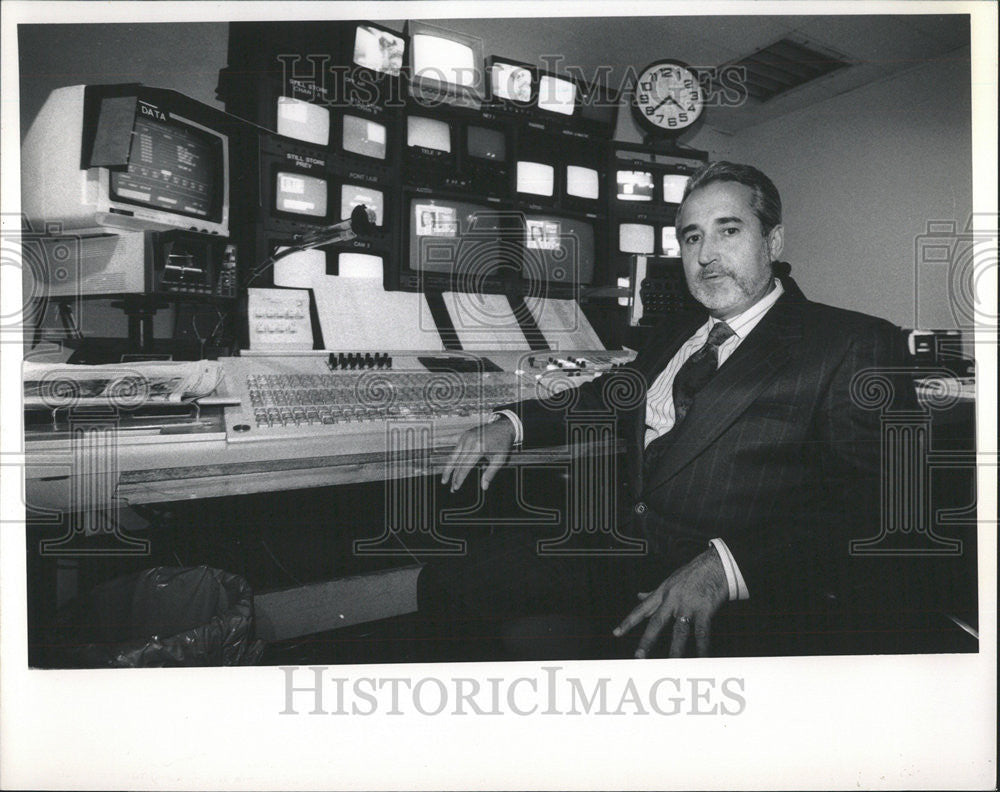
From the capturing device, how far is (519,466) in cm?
153

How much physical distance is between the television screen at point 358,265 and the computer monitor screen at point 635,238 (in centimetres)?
68

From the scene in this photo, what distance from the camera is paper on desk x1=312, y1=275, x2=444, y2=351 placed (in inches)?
69.9

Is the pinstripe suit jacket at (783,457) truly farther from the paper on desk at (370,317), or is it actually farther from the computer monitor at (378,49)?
the computer monitor at (378,49)

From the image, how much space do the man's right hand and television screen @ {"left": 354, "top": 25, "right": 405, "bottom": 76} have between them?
3.16ft

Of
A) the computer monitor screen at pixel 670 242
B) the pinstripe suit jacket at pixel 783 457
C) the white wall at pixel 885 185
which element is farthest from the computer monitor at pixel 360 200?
the pinstripe suit jacket at pixel 783 457

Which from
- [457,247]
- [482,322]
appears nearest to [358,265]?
[457,247]

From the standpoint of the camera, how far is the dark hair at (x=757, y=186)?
153 cm

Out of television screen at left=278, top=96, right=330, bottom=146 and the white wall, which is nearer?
the white wall

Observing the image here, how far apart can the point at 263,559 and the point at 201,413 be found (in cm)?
63

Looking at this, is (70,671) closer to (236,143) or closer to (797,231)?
(236,143)

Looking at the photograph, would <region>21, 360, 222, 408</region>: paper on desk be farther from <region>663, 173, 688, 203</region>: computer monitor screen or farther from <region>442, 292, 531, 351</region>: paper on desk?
<region>663, 173, 688, 203</region>: computer monitor screen

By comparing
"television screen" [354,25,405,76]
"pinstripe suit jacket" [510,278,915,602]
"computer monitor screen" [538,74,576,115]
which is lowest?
"pinstripe suit jacket" [510,278,915,602]

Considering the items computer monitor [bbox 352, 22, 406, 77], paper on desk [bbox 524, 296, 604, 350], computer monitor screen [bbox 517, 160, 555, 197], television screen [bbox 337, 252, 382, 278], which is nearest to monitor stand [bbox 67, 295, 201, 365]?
television screen [bbox 337, 252, 382, 278]

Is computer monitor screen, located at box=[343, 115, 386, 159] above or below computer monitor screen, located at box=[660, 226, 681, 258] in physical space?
above
